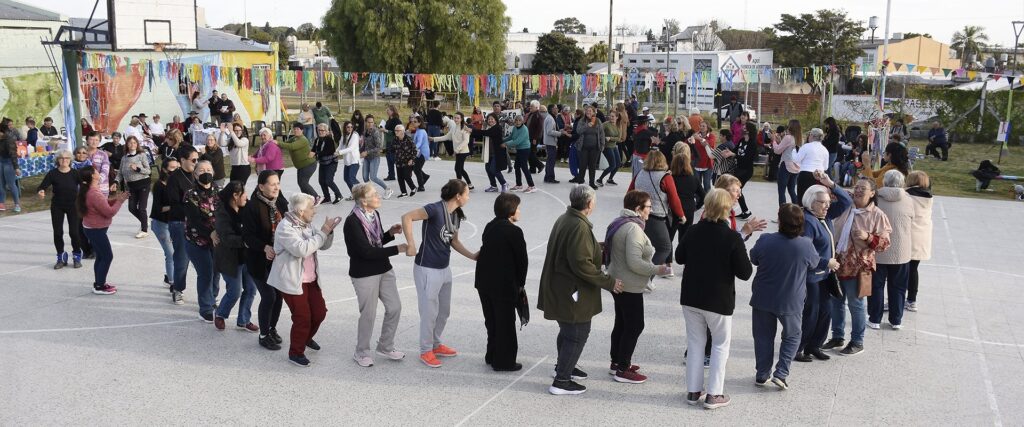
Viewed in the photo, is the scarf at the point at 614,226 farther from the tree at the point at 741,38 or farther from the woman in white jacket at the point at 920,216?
the tree at the point at 741,38

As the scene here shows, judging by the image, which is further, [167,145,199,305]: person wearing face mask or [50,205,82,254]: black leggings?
[50,205,82,254]: black leggings

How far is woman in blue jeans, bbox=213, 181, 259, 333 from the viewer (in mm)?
7160

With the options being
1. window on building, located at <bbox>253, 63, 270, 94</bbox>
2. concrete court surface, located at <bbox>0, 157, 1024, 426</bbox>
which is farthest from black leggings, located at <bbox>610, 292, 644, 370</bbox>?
window on building, located at <bbox>253, 63, 270, 94</bbox>

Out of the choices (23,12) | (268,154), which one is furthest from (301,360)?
(23,12)

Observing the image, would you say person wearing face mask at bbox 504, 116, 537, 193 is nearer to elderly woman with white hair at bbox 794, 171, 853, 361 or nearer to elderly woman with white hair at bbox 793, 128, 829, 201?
elderly woman with white hair at bbox 793, 128, 829, 201

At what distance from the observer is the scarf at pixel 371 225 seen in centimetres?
640

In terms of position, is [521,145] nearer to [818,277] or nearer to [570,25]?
[818,277]

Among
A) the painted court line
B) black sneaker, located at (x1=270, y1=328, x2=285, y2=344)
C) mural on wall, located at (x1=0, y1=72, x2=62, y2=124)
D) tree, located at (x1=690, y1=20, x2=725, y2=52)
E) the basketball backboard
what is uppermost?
tree, located at (x1=690, y1=20, x2=725, y2=52)

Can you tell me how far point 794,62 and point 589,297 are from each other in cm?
5941

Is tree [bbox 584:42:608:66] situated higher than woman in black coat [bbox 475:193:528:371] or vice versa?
tree [bbox 584:42:608:66]

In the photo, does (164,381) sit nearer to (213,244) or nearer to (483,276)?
(213,244)

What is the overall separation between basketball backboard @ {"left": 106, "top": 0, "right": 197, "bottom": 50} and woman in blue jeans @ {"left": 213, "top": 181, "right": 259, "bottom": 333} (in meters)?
11.8

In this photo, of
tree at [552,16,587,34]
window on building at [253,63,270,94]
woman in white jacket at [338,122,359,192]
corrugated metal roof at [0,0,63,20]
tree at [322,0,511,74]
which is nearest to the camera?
woman in white jacket at [338,122,359,192]

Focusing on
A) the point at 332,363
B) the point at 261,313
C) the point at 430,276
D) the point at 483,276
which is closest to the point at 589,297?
the point at 483,276
